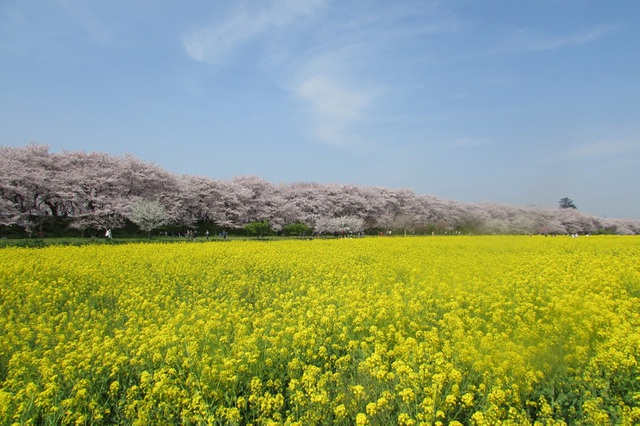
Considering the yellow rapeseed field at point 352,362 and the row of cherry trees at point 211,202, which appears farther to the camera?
the row of cherry trees at point 211,202

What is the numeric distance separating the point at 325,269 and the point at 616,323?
8.64m

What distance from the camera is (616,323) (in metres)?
5.71

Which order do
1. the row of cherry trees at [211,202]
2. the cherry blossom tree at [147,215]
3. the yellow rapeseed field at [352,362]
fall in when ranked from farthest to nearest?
the cherry blossom tree at [147,215] < the row of cherry trees at [211,202] < the yellow rapeseed field at [352,362]

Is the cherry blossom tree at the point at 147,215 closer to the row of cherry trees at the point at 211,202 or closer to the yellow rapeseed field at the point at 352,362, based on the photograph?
the row of cherry trees at the point at 211,202

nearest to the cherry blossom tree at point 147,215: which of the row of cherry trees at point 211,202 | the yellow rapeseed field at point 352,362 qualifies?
the row of cherry trees at point 211,202

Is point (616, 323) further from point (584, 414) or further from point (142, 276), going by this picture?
point (142, 276)

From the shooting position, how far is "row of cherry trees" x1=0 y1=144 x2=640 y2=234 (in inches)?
1412

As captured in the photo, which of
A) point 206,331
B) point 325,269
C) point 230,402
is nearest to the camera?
point 230,402

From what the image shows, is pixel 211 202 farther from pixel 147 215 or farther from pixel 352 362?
pixel 352 362

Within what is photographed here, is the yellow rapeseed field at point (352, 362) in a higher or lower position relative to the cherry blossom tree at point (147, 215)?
lower

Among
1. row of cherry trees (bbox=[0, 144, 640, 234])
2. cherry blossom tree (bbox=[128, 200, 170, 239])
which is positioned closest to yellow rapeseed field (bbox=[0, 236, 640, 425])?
row of cherry trees (bbox=[0, 144, 640, 234])

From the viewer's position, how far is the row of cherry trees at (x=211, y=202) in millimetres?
35875

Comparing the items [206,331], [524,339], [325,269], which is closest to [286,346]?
[206,331]

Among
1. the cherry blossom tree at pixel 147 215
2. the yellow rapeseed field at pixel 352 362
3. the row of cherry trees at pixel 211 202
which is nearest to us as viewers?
the yellow rapeseed field at pixel 352 362
